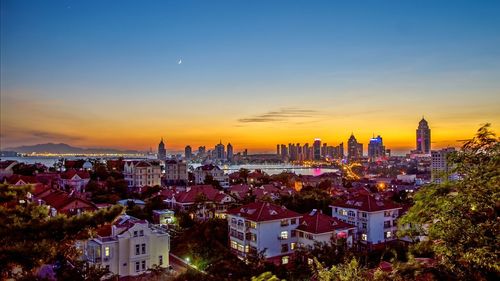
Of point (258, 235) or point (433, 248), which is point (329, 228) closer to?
point (258, 235)

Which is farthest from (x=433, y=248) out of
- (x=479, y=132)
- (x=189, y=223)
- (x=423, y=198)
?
(x=189, y=223)

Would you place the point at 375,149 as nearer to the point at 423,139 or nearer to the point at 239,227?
the point at 423,139

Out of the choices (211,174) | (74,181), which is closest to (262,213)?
(74,181)

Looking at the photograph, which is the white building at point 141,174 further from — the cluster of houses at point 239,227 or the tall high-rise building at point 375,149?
the tall high-rise building at point 375,149

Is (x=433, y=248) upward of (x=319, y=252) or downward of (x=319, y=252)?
upward

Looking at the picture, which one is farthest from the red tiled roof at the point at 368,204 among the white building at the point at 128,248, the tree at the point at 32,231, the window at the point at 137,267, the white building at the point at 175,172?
the white building at the point at 175,172

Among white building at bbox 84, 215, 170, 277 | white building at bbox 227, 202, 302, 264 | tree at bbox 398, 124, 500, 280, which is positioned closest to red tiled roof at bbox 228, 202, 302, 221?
white building at bbox 227, 202, 302, 264

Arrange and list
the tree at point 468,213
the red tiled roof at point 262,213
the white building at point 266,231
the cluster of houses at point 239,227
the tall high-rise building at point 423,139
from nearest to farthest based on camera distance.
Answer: the tree at point 468,213, the cluster of houses at point 239,227, the white building at point 266,231, the red tiled roof at point 262,213, the tall high-rise building at point 423,139
